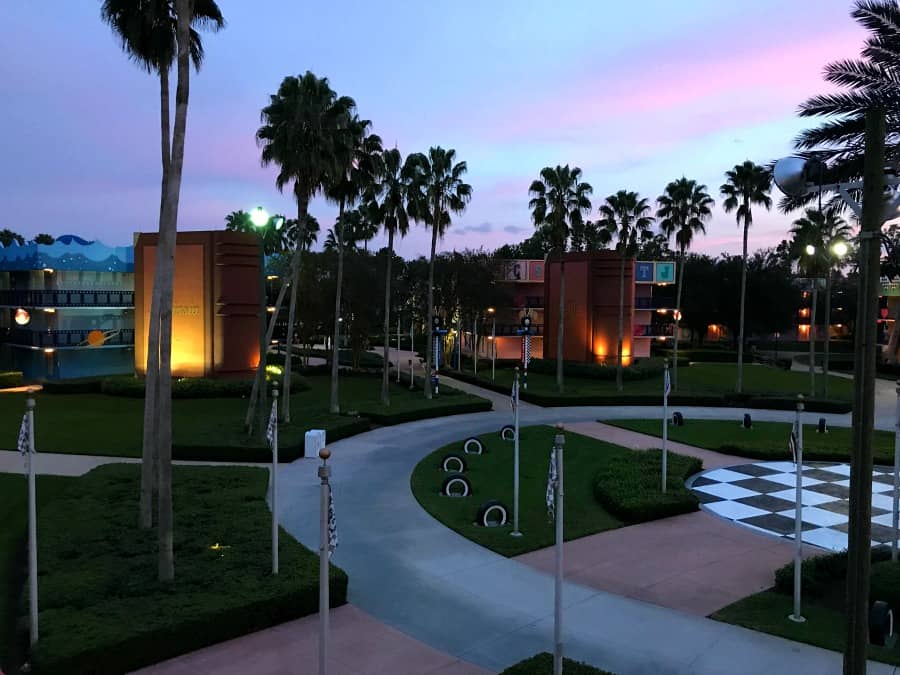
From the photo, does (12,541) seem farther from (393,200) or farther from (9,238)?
(9,238)

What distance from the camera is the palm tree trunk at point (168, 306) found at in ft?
38.5

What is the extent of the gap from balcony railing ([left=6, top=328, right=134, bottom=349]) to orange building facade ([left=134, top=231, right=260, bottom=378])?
318 inches

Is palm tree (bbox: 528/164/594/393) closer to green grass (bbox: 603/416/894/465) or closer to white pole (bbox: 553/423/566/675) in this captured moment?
green grass (bbox: 603/416/894/465)

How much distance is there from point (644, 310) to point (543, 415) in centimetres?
2974

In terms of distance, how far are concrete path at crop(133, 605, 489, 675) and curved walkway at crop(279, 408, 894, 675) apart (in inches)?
17.4

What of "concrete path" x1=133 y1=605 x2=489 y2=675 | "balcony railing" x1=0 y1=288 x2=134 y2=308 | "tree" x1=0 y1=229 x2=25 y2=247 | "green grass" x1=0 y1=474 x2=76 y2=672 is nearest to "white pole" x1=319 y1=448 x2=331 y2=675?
"concrete path" x1=133 y1=605 x2=489 y2=675

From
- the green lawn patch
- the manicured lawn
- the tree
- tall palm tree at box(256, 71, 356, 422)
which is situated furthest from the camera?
the tree

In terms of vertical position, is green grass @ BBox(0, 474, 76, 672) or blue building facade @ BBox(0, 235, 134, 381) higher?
blue building facade @ BBox(0, 235, 134, 381)

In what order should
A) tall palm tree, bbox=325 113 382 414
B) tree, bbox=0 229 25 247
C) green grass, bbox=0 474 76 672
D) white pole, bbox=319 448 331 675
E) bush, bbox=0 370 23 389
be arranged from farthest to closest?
tree, bbox=0 229 25 247 < bush, bbox=0 370 23 389 < tall palm tree, bbox=325 113 382 414 < green grass, bbox=0 474 76 672 < white pole, bbox=319 448 331 675

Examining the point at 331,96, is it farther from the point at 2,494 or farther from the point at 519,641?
the point at 519,641

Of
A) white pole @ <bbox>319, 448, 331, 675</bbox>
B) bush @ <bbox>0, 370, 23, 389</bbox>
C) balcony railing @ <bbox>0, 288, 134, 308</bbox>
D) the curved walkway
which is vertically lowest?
the curved walkway

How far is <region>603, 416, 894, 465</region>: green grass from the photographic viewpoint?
26.4 meters

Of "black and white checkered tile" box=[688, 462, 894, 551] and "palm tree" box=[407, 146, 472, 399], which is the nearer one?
"black and white checkered tile" box=[688, 462, 894, 551]

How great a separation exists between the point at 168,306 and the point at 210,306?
3072cm
